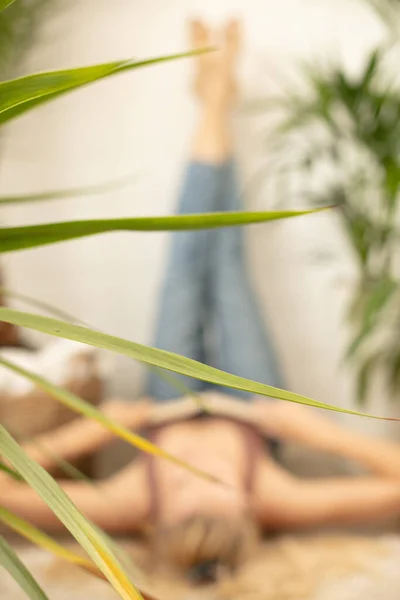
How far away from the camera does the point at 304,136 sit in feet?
5.77

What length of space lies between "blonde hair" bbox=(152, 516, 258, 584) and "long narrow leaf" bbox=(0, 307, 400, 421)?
2.11 feet

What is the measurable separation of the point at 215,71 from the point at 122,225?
1376 millimetres

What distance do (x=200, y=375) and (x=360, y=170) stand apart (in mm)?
1155

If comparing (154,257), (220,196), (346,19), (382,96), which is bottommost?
(154,257)

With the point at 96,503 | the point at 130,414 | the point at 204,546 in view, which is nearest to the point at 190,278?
the point at 130,414

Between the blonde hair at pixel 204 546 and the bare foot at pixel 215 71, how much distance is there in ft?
3.70

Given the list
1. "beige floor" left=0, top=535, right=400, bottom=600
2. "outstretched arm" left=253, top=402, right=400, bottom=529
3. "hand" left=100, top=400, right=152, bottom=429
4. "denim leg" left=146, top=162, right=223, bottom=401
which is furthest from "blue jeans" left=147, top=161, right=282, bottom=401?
"beige floor" left=0, top=535, right=400, bottom=600

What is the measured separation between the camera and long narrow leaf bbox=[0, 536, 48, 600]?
0.33 m

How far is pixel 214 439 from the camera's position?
3.92 ft

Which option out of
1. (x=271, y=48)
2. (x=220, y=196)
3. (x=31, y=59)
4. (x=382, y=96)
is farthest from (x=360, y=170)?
(x=31, y=59)

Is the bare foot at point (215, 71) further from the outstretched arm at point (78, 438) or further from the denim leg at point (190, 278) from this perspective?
the outstretched arm at point (78, 438)

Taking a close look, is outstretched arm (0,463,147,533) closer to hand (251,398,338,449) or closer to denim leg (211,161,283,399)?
hand (251,398,338,449)

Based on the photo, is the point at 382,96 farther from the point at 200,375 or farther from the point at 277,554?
the point at 200,375

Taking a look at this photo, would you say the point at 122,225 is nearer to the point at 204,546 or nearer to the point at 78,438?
the point at 204,546
